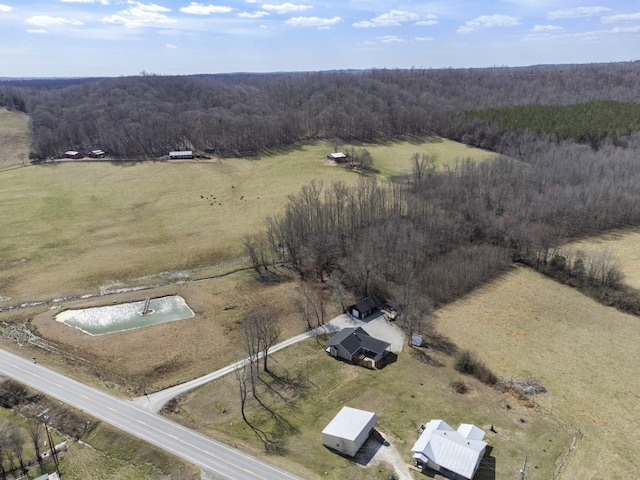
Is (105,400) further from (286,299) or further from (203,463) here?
(286,299)

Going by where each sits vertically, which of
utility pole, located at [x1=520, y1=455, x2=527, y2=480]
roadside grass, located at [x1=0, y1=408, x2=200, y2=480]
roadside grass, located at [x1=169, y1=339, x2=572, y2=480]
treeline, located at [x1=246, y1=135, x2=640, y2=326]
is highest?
treeline, located at [x1=246, y1=135, x2=640, y2=326]

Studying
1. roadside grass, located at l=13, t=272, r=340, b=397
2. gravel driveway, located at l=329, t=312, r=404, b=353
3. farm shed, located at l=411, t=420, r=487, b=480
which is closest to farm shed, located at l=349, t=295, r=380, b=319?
gravel driveway, located at l=329, t=312, r=404, b=353

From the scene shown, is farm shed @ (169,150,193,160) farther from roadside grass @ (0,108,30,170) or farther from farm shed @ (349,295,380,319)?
farm shed @ (349,295,380,319)

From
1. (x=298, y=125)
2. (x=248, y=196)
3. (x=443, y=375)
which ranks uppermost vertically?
(x=298, y=125)

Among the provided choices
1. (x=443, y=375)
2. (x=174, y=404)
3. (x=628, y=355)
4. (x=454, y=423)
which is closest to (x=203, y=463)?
(x=174, y=404)

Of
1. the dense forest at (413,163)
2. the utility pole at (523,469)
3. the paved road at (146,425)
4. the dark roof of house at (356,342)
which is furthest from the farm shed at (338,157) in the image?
the utility pole at (523,469)

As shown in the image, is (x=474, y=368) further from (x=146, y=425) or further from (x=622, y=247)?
(x=622, y=247)

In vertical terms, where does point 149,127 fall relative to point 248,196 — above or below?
above
